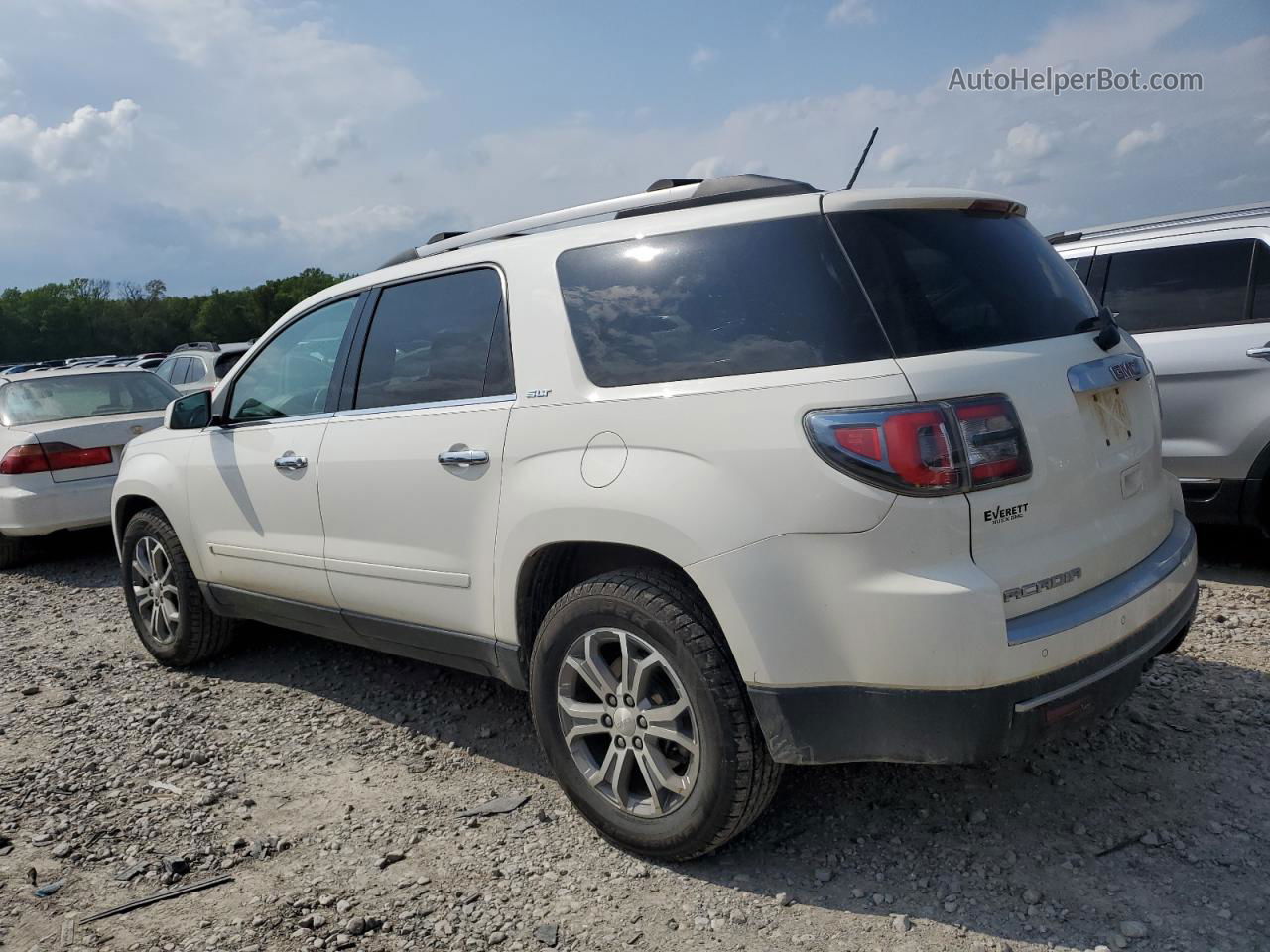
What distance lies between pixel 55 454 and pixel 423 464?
523cm

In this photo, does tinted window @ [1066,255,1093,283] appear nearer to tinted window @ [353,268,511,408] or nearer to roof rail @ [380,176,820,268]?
roof rail @ [380,176,820,268]

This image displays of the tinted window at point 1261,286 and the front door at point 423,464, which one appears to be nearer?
the front door at point 423,464

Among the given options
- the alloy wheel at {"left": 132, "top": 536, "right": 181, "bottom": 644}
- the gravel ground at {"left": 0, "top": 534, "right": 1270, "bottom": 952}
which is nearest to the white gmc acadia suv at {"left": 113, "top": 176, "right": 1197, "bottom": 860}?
the gravel ground at {"left": 0, "top": 534, "right": 1270, "bottom": 952}

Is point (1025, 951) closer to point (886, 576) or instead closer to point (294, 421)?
point (886, 576)

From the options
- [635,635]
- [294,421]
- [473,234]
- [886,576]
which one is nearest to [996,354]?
[886,576]

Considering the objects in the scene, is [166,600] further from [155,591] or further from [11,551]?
[11,551]

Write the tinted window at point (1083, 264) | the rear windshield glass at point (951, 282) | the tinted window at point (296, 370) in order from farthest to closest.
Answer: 1. the tinted window at point (1083, 264)
2. the tinted window at point (296, 370)
3. the rear windshield glass at point (951, 282)

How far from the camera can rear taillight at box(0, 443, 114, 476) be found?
721 centimetres

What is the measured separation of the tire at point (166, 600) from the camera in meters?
4.80

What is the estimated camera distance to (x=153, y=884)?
303 centimetres

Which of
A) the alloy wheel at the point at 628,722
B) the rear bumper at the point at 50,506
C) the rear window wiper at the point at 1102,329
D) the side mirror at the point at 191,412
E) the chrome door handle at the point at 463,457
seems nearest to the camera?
the alloy wheel at the point at 628,722

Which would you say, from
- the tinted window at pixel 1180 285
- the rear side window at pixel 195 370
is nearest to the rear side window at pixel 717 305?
the tinted window at pixel 1180 285

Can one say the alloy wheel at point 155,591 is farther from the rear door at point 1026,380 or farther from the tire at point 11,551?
the rear door at point 1026,380

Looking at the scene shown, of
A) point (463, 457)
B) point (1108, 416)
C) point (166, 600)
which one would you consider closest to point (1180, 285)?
point (1108, 416)
